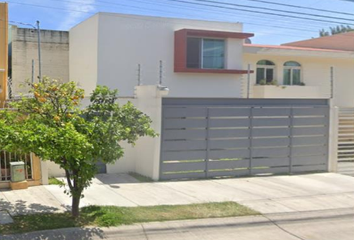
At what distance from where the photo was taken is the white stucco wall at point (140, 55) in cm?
1962

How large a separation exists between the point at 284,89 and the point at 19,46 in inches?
577

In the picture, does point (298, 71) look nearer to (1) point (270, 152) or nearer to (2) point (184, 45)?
(2) point (184, 45)


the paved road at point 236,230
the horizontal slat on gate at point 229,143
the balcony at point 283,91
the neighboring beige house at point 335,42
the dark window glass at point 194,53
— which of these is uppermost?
the neighboring beige house at point 335,42

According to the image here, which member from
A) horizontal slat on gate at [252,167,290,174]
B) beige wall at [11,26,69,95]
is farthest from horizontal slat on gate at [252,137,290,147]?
beige wall at [11,26,69,95]

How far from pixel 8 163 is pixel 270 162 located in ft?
22.8

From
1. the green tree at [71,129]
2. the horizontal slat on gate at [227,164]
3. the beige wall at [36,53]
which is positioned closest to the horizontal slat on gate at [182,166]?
the horizontal slat on gate at [227,164]

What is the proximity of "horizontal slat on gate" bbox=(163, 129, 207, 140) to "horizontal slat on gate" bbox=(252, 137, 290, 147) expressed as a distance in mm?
1607

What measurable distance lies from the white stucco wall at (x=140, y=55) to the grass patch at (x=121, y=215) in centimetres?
1239

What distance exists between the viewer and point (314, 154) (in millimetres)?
12695

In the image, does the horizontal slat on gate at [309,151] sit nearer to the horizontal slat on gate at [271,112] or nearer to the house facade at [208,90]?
the house facade at [208,90]

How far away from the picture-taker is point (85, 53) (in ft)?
70.1

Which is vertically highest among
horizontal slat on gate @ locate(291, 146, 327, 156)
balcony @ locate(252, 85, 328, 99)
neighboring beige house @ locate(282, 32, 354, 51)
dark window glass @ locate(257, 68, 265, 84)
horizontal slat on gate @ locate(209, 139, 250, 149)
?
neighboring beige house @ locate(282, 32, 354, 51)

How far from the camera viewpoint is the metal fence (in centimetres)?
922

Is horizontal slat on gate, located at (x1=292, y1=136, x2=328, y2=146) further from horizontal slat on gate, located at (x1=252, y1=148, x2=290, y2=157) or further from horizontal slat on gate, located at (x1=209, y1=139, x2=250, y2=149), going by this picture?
horizontal slat on gate, located at (x1=209, y1=139, x2=250, y2=149)
